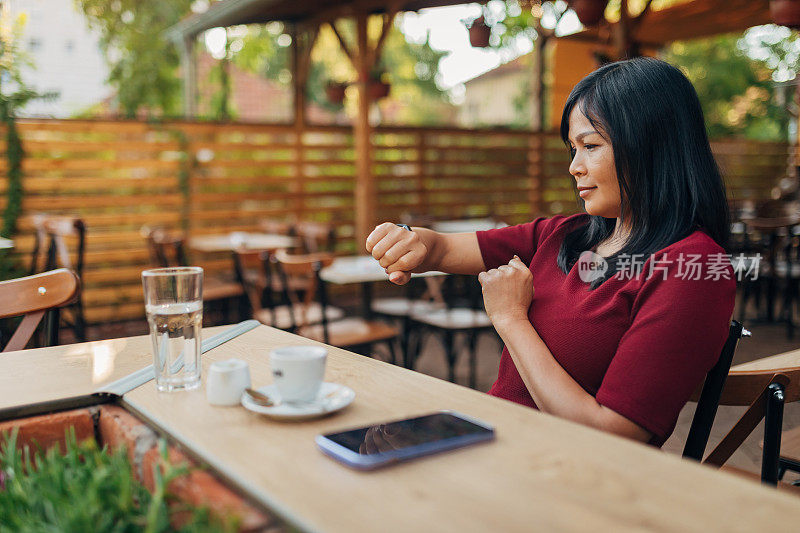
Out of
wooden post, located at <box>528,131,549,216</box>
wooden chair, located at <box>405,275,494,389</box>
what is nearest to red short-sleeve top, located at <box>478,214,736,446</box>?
wooden chair, located at <box>405,275,494,389</box>

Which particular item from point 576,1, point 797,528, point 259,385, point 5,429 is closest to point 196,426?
point 259,385

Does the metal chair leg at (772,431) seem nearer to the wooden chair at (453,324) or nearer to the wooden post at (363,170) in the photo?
the wooden chair at (453,324)

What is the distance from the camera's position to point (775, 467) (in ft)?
4.56

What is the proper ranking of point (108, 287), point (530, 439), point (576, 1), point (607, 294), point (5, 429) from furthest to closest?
1. point (108, 287)
2. point (576, 1)
3. point (607, 294)
4. point (5, 429)
5. point (530, 439)

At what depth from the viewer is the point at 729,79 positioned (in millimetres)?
16203

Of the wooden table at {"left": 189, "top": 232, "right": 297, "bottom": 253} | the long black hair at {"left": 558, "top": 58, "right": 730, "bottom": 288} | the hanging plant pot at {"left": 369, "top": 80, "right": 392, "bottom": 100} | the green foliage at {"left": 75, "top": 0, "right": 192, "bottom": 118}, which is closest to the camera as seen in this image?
the long black hair at {"left": 558, "top": 58, "right": 730, "bottom": 288}

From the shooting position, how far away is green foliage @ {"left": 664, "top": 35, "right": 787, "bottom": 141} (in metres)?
16.3

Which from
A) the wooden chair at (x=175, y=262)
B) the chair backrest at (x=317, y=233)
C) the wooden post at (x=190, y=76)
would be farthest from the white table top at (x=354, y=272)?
the wooden post at (x=190, y=76)

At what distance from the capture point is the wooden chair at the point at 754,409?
4.30 ft

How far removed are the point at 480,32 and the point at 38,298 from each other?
18.2ft

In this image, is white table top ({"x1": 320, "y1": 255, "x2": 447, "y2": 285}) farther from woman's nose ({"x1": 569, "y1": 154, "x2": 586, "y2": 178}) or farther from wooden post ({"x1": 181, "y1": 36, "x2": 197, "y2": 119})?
wooden post ({"x1": 181, "y1": 36, "x2": 197, "y2": 119})

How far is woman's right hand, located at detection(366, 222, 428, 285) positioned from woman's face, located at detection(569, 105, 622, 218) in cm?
38

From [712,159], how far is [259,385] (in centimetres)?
89

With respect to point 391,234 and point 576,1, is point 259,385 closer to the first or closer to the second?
point 391,234
